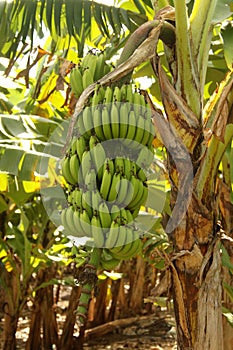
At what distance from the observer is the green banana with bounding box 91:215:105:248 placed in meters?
1.00

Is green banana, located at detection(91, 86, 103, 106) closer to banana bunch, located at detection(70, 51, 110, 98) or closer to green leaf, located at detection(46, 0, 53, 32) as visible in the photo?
banana bunch, located at detection(70, 51, 110, 98)

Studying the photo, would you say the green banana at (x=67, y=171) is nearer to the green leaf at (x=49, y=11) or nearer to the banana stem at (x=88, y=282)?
the banana stem at (x=88, y=282)

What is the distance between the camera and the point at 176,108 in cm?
139

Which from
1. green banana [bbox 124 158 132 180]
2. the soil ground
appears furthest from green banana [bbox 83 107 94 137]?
the soil ground

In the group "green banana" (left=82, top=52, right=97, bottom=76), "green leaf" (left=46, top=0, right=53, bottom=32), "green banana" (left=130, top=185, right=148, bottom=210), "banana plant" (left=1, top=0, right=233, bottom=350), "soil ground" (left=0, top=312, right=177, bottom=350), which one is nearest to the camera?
"green banana" (left=130, top=185, right=148, bottom=210)

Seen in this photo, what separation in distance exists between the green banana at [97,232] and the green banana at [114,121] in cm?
19

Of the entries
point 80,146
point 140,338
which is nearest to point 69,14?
point 80,146

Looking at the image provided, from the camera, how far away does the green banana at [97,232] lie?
1003mm

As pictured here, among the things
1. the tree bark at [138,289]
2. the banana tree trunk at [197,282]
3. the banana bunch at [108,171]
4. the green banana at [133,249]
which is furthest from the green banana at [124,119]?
the tree bark at [138,289]

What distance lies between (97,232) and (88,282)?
103 millimetres

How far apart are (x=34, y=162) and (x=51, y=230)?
1608 mm

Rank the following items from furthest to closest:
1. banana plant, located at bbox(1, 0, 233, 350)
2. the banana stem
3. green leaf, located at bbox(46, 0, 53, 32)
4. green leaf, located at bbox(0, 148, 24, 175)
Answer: green leaf, located at bbox(0, 148, 24, 175), green leaf, located at bbox(46, 0, 53, 32), banana plant, located at bbox(1, 0, 233, 350), the banana stem

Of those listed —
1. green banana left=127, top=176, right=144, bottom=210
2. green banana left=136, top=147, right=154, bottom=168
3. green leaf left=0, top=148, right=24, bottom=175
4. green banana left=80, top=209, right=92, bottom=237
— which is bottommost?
green banana left=80, top=209, right=92, bottom=237

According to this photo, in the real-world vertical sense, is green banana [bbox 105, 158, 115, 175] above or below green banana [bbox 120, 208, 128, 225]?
above
